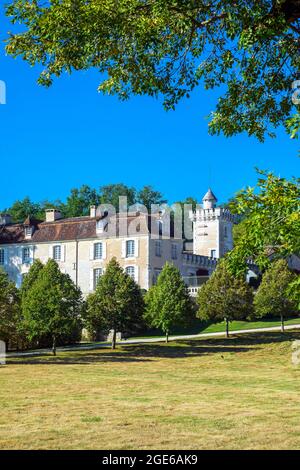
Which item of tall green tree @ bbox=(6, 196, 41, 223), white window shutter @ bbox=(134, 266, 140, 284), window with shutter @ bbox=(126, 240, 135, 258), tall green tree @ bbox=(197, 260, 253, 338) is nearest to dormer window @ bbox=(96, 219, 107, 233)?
window with shutter @ bbox=(126, 240, 135, 258)

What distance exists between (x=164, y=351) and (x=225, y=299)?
8067mm

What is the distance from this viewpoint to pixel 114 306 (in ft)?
143

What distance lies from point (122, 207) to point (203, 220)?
51.1ft

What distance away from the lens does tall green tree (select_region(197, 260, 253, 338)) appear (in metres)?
46.2

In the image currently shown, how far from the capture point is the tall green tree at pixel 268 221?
10039mm

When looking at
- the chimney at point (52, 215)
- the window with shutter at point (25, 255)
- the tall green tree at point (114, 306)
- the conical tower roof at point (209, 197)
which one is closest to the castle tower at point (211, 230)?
the conical tower roof at point (209, 197)

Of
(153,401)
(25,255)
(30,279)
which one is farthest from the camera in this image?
(25,255)

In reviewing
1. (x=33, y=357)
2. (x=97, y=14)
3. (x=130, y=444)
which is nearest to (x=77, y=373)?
(x=33, y=357)

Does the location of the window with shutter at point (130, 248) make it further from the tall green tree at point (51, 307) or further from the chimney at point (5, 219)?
the tall green tree at point (51, 307)

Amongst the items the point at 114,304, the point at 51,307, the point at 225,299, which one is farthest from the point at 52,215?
the point at 51,307

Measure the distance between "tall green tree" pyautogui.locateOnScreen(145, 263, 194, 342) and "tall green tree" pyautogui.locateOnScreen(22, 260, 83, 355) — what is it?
6.84m

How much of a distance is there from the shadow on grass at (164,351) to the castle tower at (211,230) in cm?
2802

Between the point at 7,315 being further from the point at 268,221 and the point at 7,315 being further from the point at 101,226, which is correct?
the point at 268,221

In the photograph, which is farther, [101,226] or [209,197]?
[209,197]
